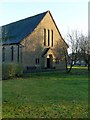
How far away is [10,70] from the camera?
84.1 ft

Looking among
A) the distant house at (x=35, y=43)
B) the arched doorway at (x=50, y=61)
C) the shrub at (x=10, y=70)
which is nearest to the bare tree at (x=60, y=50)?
the distant house at (x=35, y=43)

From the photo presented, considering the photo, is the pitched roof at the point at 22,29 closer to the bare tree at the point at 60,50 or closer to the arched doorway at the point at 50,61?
the bare tree at the point at 60,50

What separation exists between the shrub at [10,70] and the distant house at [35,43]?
14.2 m

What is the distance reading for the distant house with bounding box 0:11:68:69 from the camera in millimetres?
43031

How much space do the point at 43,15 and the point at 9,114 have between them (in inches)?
1549

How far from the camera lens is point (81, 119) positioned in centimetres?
782

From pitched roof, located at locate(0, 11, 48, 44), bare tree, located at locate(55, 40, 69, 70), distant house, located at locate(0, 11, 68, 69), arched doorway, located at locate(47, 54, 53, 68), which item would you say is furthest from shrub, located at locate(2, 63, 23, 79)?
bare tree, located at locate(55, 40, 69, 70)

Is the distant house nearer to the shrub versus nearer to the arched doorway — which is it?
the arched doorway

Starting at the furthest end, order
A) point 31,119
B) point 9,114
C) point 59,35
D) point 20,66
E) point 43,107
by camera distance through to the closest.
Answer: point 59,35, point 20,66, point 43,107, point 9,114, point 31,119

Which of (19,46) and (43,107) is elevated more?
(19,46)

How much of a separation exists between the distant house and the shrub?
46.4ft

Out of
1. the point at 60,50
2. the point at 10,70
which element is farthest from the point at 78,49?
the point at 10,70

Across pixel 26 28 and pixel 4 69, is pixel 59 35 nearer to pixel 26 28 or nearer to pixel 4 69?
pixel 26 28

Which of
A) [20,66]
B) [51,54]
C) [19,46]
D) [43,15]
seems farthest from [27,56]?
[20,66]
